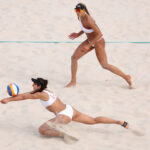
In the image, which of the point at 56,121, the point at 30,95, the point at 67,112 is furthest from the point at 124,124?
the point at 30,95

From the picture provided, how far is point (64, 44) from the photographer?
27.7ft

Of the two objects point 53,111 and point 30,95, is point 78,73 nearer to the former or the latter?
point 53,111

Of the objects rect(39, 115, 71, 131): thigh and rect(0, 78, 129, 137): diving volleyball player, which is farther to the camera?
rect(39, 115, 71, 131): thigh

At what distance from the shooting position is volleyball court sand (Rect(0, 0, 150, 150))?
16.7ft

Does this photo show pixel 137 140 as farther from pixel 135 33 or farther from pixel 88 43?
pixel 135 33

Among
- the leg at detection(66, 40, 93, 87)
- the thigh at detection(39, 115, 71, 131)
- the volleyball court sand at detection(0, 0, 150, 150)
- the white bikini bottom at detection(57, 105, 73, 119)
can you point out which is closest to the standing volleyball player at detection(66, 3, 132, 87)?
the leg at detection(66, 40, 93, 87)

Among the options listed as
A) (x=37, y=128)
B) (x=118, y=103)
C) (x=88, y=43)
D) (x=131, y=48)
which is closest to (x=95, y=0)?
(x=131, y=48)

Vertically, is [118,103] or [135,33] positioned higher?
Answer: [135,33]

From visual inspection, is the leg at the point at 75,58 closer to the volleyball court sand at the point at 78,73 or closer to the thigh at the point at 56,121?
the volleyball court sand at the point at 78,73

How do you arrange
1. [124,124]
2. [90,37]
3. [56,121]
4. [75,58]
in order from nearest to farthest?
[56,121]
[124,124]
[90,37]
[75,58]

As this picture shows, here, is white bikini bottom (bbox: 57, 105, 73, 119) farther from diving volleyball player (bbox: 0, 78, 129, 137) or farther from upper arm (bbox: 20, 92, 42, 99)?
upper arm (bbox: 20, 92, 42, 99)

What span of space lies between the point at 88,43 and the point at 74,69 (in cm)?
49

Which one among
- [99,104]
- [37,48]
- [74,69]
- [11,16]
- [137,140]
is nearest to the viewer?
[137,140]

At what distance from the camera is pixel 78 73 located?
729cm
